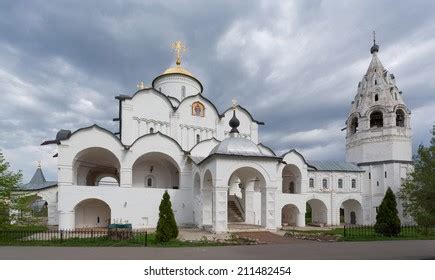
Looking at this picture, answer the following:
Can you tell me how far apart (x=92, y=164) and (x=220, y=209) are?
13.2 m

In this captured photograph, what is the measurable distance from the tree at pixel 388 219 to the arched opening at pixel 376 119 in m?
16.8

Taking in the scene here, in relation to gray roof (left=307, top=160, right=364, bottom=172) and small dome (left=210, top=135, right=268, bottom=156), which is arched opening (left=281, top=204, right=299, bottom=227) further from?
small dome (left=210, top=135, right=268, bottom=156)

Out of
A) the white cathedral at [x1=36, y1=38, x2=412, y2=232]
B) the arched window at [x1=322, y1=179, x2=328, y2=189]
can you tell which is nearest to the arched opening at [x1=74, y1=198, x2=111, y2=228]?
the white cathedral at [x1=36, y1=38, x2=412, y2=232]

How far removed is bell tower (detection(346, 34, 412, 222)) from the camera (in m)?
28.4

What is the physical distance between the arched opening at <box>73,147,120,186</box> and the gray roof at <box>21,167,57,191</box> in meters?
3.73

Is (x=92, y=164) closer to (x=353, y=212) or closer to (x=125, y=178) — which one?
(x=125, y=178)

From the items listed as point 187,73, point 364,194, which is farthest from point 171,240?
point 364,194

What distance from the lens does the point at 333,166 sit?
29.2 meters

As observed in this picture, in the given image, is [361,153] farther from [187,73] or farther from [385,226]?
[187,73]

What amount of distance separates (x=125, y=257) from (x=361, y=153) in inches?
1048

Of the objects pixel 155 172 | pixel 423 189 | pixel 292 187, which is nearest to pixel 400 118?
pixel 292 187

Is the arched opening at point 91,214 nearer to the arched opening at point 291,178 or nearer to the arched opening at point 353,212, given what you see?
the arched opening at point 291,178

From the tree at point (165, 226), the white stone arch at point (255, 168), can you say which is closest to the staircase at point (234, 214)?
the white stone arch at point (255, 168)

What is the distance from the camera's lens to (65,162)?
2014cm
